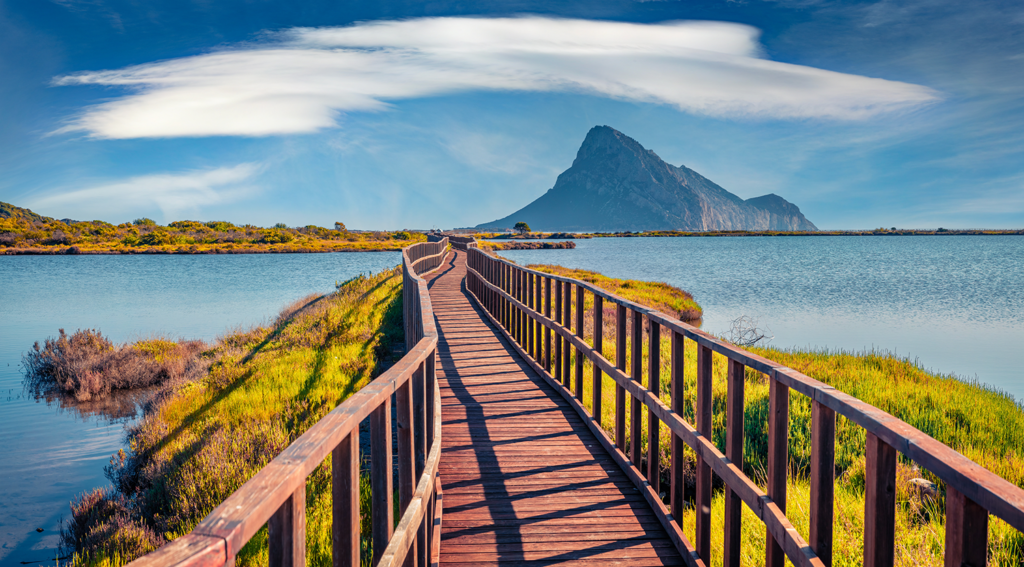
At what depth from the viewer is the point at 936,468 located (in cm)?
172

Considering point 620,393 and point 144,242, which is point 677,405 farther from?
point 144,242

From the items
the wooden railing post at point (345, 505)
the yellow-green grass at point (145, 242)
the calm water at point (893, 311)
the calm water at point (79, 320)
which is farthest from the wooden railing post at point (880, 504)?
the yellow-green grass at point (145, 242)

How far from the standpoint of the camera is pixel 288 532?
142 cm

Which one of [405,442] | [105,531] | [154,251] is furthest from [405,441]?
[154,251]

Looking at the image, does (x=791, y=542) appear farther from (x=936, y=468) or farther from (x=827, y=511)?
(x=936, y=468)

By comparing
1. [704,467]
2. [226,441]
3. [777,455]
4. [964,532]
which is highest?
[964,532]

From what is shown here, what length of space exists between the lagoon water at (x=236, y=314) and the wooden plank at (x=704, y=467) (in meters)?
6.82

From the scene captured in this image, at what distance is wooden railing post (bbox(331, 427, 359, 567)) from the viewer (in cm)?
182

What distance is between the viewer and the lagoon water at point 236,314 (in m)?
8.73

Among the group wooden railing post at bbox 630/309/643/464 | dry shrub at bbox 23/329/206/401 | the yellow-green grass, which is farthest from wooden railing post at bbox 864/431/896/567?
the yellow-green grass

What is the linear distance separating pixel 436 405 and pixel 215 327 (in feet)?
67.3

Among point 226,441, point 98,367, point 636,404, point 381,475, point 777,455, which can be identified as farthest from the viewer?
point 98,367

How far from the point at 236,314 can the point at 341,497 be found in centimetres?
2634

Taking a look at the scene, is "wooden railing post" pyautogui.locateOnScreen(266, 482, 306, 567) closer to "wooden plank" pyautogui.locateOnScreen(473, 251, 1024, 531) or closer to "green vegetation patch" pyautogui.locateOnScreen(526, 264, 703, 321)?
"wooden plank" pyautogui.locateOnScreen(473, 251, 1024, 531)
